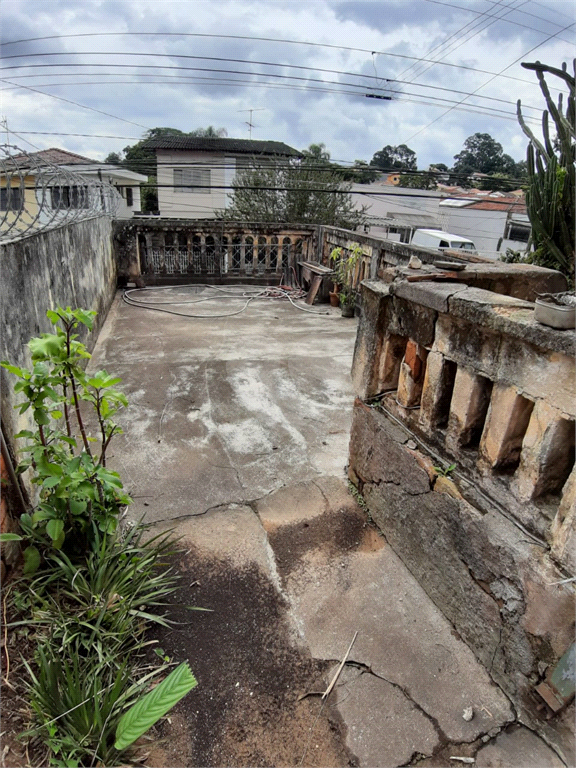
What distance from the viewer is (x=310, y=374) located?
4254 millimetres

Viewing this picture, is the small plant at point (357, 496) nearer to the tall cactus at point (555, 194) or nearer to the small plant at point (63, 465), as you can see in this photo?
the small plant at point (63, 465)

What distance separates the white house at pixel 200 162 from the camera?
69.7 ft

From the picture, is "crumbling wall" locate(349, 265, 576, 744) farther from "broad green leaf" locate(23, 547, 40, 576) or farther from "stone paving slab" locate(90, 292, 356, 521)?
"broad green leaf" locate(23, 547, 40, 576)

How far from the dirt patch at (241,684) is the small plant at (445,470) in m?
0.83

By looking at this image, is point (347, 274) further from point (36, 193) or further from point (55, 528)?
point (55, 528)

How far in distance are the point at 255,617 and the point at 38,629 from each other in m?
0.78

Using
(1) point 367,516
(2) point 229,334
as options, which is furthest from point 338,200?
(1) point 367,516

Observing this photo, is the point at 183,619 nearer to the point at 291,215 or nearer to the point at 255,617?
the point at 255,617

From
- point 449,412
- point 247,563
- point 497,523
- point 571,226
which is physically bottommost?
point 247,563

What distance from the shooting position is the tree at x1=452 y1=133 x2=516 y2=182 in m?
35.7

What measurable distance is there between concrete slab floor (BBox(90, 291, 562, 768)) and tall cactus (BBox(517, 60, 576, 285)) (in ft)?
6.01

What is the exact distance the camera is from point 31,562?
1721 millimetres

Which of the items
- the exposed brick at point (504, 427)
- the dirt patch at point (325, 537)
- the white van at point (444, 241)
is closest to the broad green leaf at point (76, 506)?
the dirt patch at point (325, 537)

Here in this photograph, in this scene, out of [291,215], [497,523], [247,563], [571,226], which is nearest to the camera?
[497,523]
